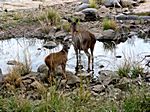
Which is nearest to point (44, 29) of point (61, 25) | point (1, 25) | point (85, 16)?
point (61, 25)

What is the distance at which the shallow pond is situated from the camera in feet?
38.4

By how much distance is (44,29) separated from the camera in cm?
1562

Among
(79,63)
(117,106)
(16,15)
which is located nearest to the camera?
(117,106)

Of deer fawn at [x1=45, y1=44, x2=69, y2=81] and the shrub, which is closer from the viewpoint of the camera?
deer fawn at [x1=45, y1=44, x2=69, y2=81]

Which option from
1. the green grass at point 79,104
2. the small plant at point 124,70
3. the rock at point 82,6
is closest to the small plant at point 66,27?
the rock at point 82,6

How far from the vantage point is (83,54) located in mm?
12922

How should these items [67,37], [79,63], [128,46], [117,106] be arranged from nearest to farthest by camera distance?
[117,106] < [79,63] < [128,46] < [67,37]

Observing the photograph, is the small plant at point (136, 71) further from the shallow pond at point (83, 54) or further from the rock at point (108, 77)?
the shallow pond at point (83, 54)

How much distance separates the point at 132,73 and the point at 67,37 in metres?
4.94

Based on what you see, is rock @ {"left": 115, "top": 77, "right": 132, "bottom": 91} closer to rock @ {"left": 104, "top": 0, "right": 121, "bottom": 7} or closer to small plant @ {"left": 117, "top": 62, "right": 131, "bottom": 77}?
small plant @ {"left": 117, "top": 62, "right": 131, "bottom": 77}

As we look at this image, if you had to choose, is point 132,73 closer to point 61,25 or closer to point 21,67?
point 21,67

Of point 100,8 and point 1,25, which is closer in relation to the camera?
point 1,25

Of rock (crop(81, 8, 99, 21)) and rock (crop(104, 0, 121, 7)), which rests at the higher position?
rock (crop(104, 0, 121, 7))

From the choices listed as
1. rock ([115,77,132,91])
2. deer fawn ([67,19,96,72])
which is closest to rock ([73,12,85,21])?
deer fawn ([67,19,96,72])
